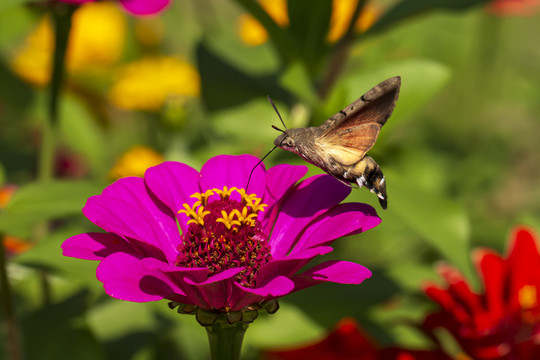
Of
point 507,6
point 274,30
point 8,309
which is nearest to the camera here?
point 8,309

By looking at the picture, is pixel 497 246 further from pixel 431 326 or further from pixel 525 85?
pixel 525 85

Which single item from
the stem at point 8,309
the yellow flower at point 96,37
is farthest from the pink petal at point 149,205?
the yellow flower at point 96,37

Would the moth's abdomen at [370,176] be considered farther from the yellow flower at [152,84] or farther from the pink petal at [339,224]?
the yellow flower at [152,84]

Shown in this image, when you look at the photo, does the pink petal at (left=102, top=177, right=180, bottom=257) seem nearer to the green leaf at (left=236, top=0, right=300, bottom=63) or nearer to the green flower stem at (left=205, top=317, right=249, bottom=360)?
the green flower stem at (left=205, top=317, right=249, bottom=360)

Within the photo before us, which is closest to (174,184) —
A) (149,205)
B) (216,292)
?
(149,205)

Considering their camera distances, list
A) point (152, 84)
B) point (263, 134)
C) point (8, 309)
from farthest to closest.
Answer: point (152, 84) < point (263, 134) < point (8, 309)

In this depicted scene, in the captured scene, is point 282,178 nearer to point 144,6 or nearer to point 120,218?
point 120,218

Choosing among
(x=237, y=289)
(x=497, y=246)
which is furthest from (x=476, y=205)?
(x=237, y=289)

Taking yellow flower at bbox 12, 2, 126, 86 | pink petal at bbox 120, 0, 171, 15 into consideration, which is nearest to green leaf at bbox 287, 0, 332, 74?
pink petal at bbox 120, 0, 171, 15
